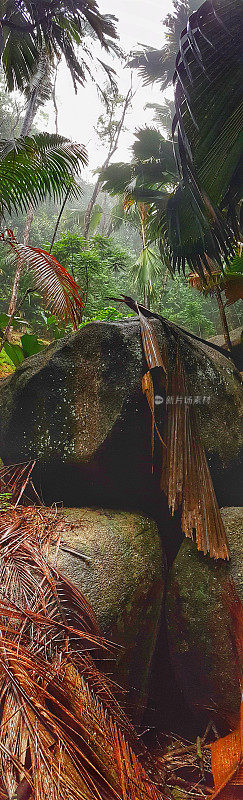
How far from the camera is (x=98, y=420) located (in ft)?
7.18

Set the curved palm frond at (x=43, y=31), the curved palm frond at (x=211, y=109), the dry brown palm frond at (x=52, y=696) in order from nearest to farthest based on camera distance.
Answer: the dry brown palm frond at (x=52, y=696), the curved palm frond at (x=211, y=109), the curved palm frond at (x=43, y=31)

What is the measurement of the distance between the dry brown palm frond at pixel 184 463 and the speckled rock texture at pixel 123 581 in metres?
0.25

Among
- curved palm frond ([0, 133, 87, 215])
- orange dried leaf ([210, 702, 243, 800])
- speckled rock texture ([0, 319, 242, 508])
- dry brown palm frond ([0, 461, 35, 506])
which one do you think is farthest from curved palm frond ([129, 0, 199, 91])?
orange dried leaf ([210, 702, 243, 800])

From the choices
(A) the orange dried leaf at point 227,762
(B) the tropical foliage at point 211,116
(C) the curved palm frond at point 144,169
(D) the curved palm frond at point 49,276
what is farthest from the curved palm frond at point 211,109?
(C) the curved palm frond at point 144,169

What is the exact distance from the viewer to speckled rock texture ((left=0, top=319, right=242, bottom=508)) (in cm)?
219

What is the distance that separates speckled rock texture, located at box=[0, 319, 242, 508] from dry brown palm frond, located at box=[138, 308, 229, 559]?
146 millimetres

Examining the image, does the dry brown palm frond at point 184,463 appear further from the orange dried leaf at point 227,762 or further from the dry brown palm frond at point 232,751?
the orange dried leaf at point 227,762

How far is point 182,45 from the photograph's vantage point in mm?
1811

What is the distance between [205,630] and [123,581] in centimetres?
44

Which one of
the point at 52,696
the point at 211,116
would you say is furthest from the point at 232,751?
the point at 211,116

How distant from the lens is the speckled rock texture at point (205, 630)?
1.79 metres

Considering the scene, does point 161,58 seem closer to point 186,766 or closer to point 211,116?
point 211,116

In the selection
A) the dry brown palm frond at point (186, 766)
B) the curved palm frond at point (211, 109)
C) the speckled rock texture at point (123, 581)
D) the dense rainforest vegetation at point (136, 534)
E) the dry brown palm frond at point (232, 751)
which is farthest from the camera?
the curved palm frond at point (211, 109)

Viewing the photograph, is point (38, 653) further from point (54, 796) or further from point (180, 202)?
point (180, 202)
